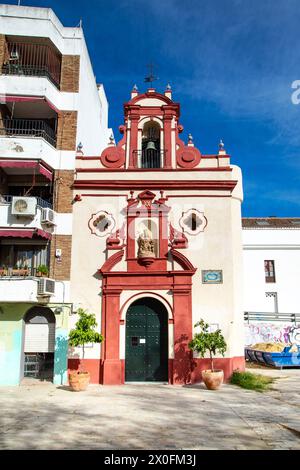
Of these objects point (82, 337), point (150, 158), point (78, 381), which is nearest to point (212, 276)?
point (82, 337)

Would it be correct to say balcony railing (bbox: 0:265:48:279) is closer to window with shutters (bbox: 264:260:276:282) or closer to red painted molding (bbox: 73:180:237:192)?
red painted molding (bbox: 73:180:237:192)

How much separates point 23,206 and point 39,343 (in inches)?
217

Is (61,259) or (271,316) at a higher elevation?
(61,259)

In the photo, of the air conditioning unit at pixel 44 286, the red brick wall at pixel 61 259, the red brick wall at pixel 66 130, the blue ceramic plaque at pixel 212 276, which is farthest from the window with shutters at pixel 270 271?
the air conditioning unit at pixel 44 286

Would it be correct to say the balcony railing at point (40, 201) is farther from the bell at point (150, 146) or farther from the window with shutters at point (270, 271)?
the window with shutters at point (270, 271)

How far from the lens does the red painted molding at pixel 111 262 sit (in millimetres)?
17500

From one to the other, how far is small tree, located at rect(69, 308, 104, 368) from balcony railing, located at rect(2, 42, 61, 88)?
35.0 feet

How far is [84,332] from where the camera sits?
1576 centimetres

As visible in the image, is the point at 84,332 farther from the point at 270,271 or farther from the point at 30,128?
the point at 270,271

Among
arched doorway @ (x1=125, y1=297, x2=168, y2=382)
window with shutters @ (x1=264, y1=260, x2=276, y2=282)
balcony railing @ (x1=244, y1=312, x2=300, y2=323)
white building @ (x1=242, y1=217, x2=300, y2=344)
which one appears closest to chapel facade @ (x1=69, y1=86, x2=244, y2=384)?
arched doorway @ (x1=125, y1=297, x2=168, y2=382)

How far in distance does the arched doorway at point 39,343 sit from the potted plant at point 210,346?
18.8 feet

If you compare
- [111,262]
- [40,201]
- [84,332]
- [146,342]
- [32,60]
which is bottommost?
[146,342]

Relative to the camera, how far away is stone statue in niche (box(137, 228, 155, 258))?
17.5m

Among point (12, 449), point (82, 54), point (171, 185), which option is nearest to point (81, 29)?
point (82, 54)
